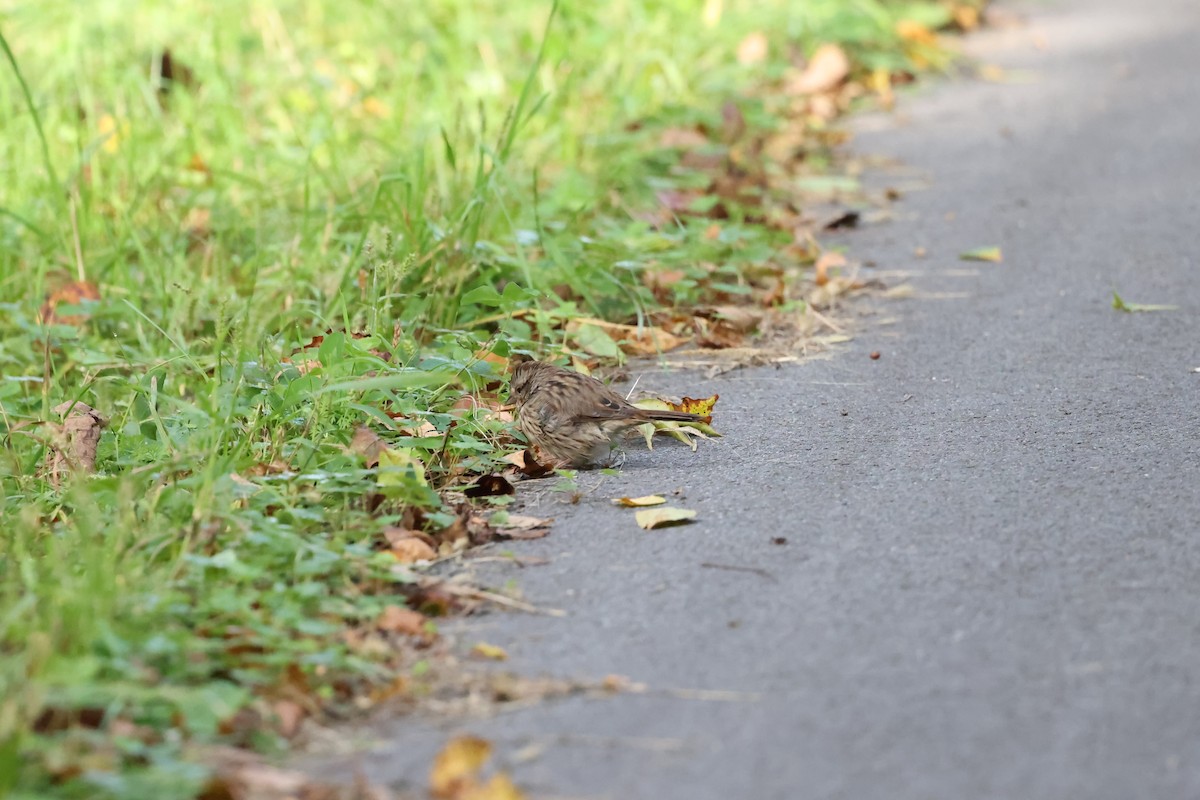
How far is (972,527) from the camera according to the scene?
339 centimetres

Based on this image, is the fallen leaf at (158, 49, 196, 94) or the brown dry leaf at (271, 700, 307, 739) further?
the fallen leaf at (158, 49, 196, 94)

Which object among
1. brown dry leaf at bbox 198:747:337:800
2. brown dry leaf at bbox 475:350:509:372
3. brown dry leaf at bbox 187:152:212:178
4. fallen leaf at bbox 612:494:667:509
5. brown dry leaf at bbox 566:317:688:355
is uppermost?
brown dry leaf at bbox 187:152:212:178

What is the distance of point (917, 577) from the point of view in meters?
3.13

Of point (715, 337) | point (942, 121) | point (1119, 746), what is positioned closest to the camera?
point (1119, 746)

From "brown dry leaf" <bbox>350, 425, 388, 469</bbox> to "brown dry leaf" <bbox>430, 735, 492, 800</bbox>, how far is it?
138 cm

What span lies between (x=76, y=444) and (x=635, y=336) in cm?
197

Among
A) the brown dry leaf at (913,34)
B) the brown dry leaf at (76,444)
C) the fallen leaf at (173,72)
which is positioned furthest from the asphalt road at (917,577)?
the fallen leaf at (173,72)

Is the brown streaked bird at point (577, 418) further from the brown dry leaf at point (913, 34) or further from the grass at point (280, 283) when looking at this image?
the brown dry leaf at point (913, 34)

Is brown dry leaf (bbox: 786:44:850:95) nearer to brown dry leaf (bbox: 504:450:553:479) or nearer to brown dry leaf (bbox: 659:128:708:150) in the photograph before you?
brown dry leaf (bbox: 659:128:708:150)

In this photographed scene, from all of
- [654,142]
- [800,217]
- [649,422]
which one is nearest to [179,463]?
[649,422]

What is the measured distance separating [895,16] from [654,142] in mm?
3731

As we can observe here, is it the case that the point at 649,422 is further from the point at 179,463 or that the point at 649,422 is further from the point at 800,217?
the point at 800,217

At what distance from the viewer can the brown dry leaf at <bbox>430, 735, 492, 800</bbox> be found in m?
2.36

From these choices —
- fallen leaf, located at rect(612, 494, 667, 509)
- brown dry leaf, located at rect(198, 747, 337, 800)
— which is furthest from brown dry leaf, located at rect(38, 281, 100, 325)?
brown dry leaf, located at rect(198, 747, 337, 800)
